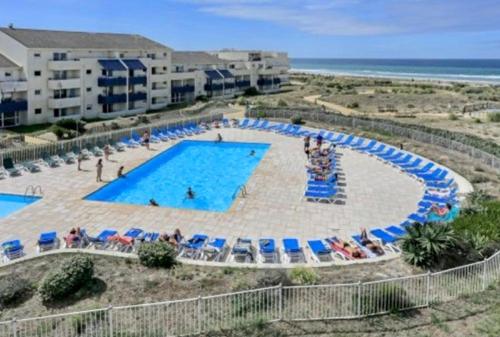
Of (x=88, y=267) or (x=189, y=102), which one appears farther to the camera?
(x=189, y=102)

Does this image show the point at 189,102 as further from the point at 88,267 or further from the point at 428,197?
the point at 88,267

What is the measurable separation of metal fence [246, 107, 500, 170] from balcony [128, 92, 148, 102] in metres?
15.4

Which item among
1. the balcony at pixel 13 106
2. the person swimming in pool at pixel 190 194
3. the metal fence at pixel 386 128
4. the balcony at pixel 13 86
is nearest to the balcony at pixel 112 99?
the balcony at pixel 13 86

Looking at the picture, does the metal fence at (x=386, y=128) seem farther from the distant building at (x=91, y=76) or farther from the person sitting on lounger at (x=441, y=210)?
the distant building at (x=91, y=76)

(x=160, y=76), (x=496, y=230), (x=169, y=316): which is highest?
(x=160, y=76)

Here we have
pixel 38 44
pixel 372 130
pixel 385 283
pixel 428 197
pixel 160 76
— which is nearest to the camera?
pixel 385 283

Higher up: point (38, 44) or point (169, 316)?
point (38, 44)

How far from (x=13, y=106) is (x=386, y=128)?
34711mm

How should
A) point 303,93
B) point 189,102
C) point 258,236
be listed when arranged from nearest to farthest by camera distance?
point 258,236 → point 189,102 → point 303,93

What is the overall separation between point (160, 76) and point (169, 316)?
5207 cm

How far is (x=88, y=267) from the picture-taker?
13414mm

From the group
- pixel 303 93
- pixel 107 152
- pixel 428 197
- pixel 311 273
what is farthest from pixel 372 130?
pixel 303 93

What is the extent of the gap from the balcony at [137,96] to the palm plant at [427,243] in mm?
45673

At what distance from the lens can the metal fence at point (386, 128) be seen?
2966 centimetres
